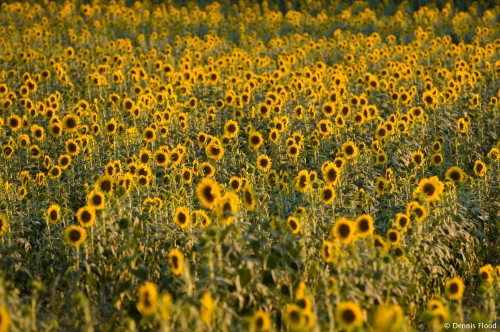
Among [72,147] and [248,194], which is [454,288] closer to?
[248,194]

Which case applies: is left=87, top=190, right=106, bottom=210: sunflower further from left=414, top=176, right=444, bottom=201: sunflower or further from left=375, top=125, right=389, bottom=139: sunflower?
left=375, top=125, right=389, bottom=139: sunflower

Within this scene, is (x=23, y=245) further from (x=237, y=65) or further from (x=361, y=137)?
(x=237, y=65)

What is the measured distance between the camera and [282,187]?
680 cm

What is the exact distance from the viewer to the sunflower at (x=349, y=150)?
285 inches

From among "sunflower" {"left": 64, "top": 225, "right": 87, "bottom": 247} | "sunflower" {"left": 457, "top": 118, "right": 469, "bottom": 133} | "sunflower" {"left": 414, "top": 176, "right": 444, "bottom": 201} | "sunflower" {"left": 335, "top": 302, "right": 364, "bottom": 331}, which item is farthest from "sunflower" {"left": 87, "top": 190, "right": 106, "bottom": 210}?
"sunflower" {"left": 457, "top": 118, "right": 469, "bottom": 133}

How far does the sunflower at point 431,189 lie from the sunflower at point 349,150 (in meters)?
1.43

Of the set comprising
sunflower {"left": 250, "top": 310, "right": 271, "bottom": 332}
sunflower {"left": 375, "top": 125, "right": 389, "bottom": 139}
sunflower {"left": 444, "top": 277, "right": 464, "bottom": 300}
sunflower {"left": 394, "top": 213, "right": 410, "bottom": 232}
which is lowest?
sunflower {"left": 444, "top": 277, "right": 464, "bottom": 300}

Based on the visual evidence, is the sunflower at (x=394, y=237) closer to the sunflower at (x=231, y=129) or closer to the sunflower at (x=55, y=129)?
the sunflower at (x=231, y=129)

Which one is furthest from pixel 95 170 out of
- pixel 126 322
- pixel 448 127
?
pixel 448 127

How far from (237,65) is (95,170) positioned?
530cm

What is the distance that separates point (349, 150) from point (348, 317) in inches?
142

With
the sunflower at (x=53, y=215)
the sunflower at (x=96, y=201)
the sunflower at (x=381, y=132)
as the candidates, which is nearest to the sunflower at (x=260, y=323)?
the sunflower at (x=96, y=201)

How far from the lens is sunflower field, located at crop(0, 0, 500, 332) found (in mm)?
4621

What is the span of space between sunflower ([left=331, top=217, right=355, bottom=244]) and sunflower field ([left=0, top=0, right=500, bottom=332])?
15 mm
